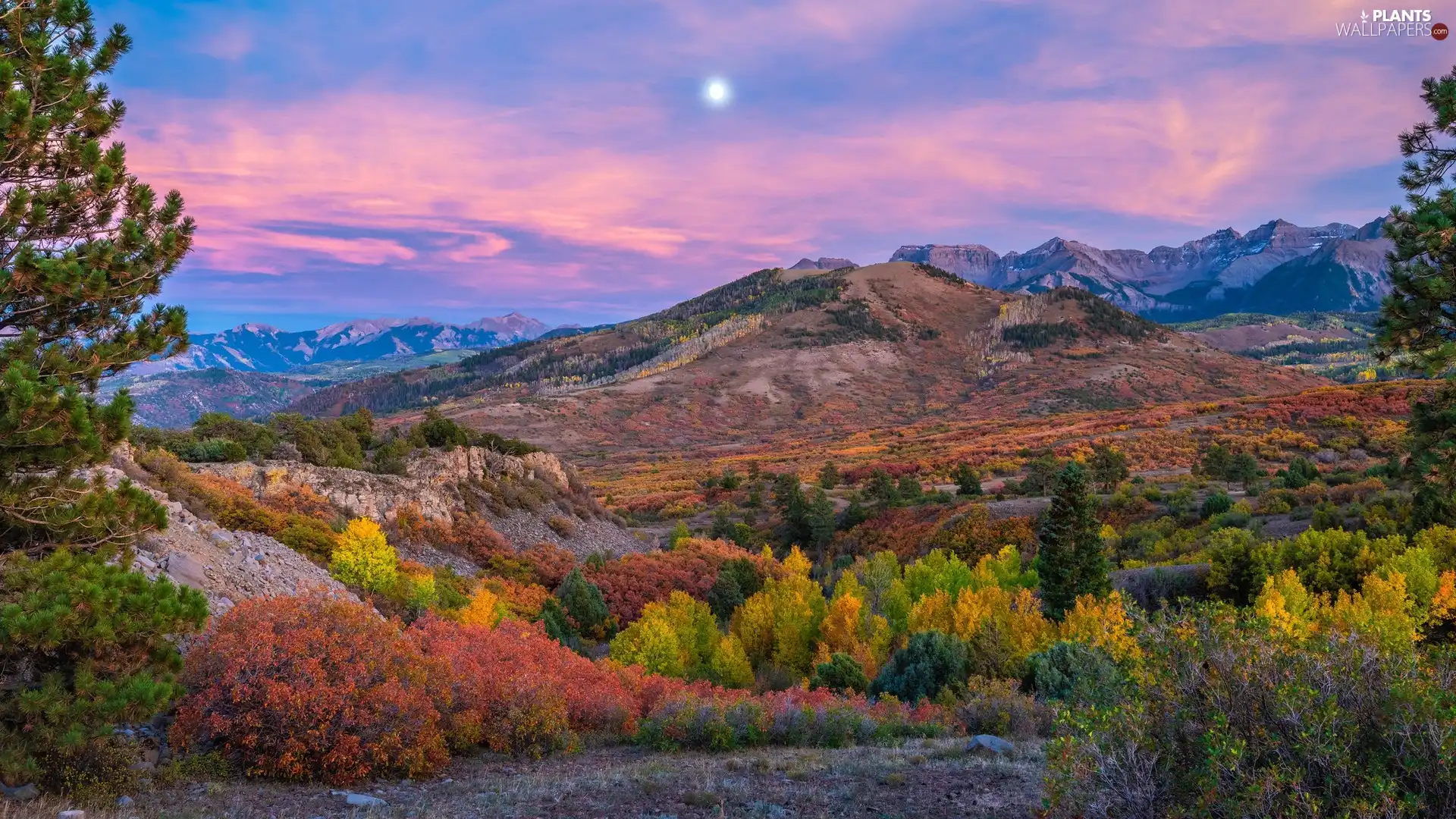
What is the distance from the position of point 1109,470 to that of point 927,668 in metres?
38.4

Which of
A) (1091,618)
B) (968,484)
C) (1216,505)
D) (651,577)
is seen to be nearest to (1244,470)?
(1216,505)

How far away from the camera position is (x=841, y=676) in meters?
20.8

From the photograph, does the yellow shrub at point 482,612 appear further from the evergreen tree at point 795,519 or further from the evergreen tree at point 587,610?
the evergreen tree at point 795,519

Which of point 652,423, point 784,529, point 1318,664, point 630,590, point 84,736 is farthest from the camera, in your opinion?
point 652,423

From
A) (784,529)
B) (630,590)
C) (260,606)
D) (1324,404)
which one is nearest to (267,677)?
(260,606)

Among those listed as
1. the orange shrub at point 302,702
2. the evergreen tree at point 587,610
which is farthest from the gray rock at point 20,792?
the evergreen tree at point 587,610

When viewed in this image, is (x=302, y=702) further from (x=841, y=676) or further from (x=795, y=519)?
(x=795, y=519)

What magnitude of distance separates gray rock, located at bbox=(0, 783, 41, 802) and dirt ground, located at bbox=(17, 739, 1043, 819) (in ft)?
0.59

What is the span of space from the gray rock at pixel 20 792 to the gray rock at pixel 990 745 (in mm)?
11925

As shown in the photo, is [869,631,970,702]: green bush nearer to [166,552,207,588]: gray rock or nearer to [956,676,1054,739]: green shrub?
[956,676,1054,739]: green shrub

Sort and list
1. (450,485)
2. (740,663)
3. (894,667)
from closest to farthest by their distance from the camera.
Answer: (894,667), (740,663), (450,485)

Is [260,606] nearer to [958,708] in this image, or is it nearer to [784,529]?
[958,708]

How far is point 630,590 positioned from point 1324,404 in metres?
77.2

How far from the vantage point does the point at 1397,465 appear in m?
36.8
